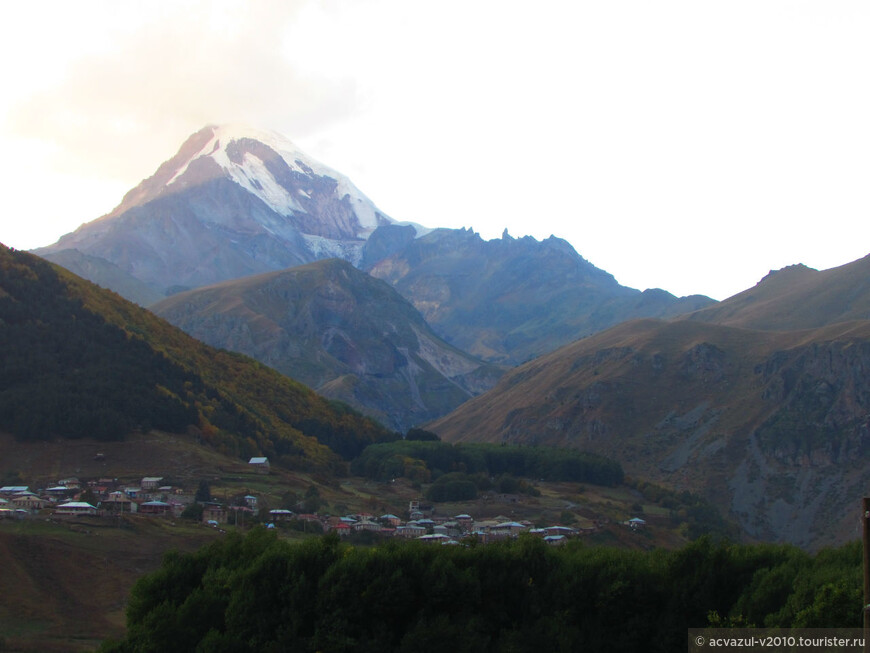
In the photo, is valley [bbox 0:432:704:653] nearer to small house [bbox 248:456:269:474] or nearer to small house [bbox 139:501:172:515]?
small house [bbox 248:456:269:474]

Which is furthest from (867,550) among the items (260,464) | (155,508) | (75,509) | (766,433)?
(766,433)

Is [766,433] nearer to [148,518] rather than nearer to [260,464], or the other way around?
[260,464]

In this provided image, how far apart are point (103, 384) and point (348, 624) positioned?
294ft

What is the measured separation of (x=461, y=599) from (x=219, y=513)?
54.1 meters

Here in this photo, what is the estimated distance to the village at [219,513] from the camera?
89188mm

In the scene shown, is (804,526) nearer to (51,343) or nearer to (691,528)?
(691,528)

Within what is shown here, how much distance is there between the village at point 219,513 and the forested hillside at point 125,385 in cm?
1593

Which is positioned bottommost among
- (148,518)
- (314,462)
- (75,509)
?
(148,518)

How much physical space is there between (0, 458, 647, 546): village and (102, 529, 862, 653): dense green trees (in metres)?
36.8

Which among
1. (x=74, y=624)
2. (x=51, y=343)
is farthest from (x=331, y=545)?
(x=51, y=343)

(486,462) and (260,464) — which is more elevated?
(260,464)

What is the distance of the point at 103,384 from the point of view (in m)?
125

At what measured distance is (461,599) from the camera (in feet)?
151

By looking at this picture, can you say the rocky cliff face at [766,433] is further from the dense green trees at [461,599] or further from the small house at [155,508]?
the dense green trees at [461,599]
